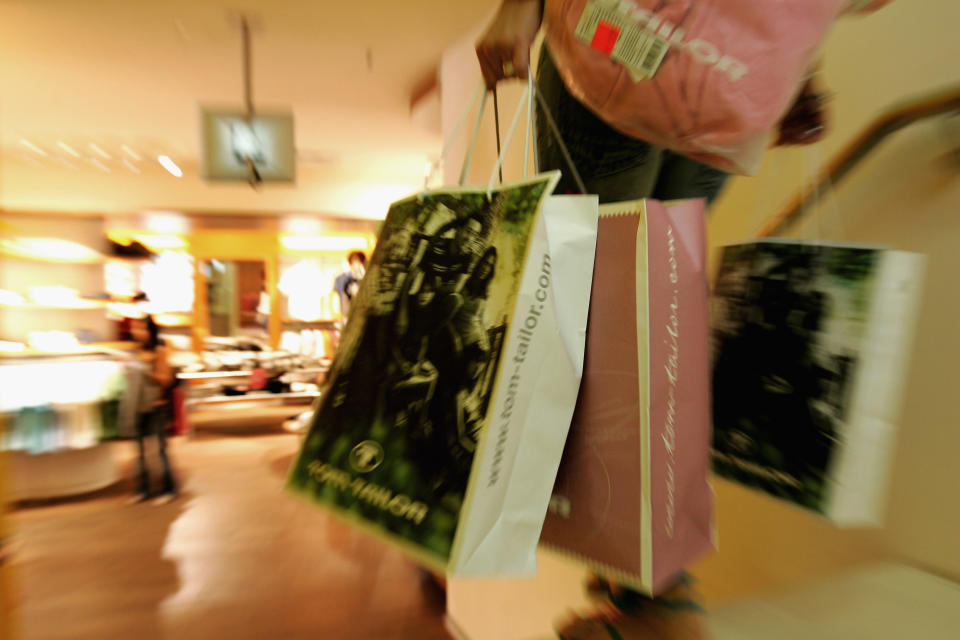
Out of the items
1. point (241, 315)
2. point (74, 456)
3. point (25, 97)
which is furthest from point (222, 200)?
point (74, 456)

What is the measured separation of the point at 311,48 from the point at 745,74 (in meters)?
3.11

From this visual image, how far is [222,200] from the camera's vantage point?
5.48m

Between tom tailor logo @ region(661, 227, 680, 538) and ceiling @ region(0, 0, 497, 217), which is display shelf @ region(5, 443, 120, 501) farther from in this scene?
tom tailor logo @ region(661, 227, 680, 538)

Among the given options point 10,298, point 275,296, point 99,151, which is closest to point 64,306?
point 10,298

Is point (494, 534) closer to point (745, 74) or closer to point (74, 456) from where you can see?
point (745, 74)

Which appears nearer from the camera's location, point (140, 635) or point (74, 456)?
point (140, 635)

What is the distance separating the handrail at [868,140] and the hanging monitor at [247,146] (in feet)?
10.2

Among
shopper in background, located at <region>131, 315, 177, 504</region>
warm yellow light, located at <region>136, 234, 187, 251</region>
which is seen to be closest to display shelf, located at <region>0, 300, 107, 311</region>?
warm yellow light, located at <region>136, 234, 187, 251</region>

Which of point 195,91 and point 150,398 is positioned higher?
point 195,91

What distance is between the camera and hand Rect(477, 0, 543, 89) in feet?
1.48

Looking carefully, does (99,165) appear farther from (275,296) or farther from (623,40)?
(623,40)

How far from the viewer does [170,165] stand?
5.11 meters

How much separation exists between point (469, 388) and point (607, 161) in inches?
11.5

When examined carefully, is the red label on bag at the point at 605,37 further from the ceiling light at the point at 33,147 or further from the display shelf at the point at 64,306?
the display shelf at the point at 64,306
